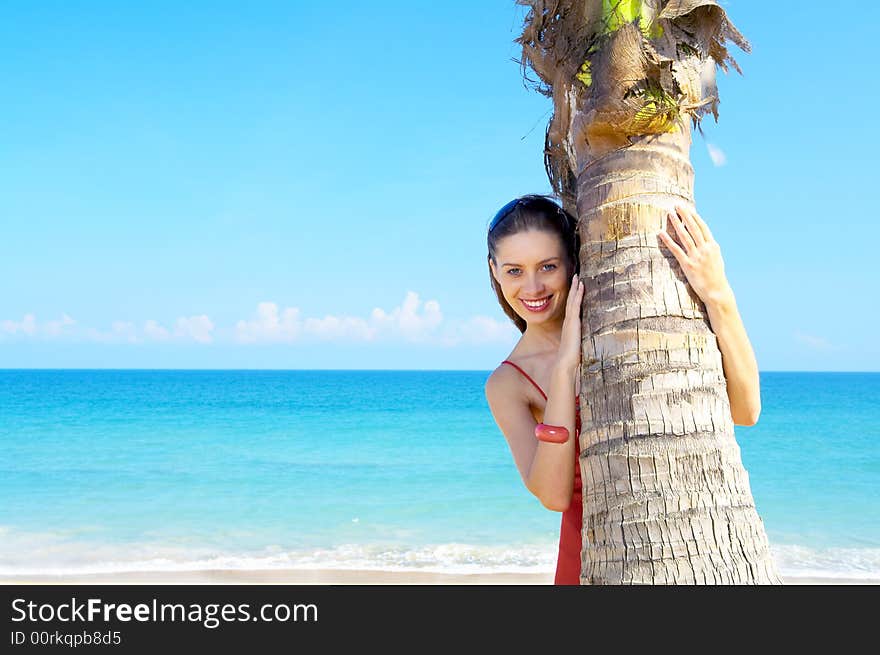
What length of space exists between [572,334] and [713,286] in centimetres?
54

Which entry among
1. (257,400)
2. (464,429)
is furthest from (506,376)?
(257,400)

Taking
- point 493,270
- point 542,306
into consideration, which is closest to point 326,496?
point 493,270

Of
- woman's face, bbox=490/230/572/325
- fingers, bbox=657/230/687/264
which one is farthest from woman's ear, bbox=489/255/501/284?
fingers, bbox=657/230/687/264

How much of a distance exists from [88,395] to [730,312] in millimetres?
58297

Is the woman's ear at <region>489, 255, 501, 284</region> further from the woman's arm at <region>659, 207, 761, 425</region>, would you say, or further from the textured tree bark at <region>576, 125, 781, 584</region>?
the woman's arm at <region>659, 207, 761, 425</region>

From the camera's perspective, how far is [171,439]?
89.2 feet

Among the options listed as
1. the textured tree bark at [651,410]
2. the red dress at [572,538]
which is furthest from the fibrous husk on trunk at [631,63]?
the red dress at [572,538]

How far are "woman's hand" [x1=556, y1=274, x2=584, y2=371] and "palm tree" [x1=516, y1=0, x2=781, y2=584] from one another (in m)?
0.04

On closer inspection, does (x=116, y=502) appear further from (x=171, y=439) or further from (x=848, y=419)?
(x=848, y=419)

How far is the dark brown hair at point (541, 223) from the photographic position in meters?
3.05

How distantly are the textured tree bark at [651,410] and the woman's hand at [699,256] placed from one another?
0.12 feet

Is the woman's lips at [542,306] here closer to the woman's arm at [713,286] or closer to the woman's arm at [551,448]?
the woman's arm at [551,448]

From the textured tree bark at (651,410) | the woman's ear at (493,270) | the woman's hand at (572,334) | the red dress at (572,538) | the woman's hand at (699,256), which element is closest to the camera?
the textured tree bark at (651,410)

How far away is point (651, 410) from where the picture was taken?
2375 millimetres
